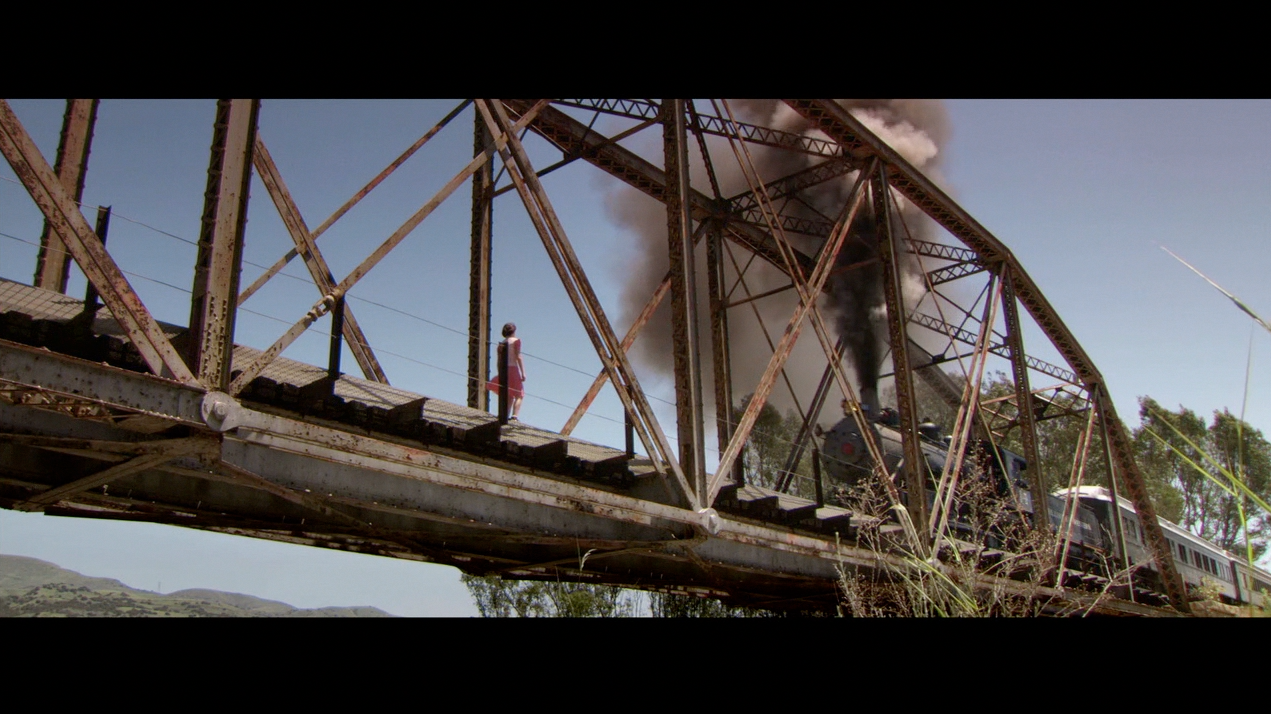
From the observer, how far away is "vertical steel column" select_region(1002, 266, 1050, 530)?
49.0ft

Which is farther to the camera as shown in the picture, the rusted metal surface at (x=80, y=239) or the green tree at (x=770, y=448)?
the green tree at (x=770, y=448)

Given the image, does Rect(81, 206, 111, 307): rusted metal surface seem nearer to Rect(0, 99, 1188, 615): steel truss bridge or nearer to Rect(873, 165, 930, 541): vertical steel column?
Rect(0, 99, 1188, 615): steel truss bridge

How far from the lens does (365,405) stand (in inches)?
246

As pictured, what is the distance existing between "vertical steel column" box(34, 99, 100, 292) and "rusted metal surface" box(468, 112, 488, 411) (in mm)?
4365

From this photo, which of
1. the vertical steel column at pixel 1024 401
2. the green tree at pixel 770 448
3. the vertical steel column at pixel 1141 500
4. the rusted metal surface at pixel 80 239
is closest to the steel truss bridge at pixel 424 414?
the rusted metal surface at pixel 80 239

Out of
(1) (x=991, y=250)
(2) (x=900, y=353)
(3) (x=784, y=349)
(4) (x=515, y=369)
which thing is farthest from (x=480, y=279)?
(1) (x=991, y=250)

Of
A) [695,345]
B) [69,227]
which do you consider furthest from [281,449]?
[695,345]

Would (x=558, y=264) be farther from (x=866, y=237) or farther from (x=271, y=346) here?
(x=866, y=237)

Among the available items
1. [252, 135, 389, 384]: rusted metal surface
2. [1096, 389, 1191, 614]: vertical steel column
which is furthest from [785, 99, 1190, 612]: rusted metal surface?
[252, 135, 389, 384]: rusted metal surface

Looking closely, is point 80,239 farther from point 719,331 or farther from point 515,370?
point 719,331

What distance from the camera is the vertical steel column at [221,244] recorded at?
4.75 m

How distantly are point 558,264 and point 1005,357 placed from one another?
1182cm

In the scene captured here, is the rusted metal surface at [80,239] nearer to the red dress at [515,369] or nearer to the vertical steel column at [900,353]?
the red dress at [515,369]

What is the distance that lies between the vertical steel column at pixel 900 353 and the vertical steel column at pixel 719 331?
2361 millimetres
